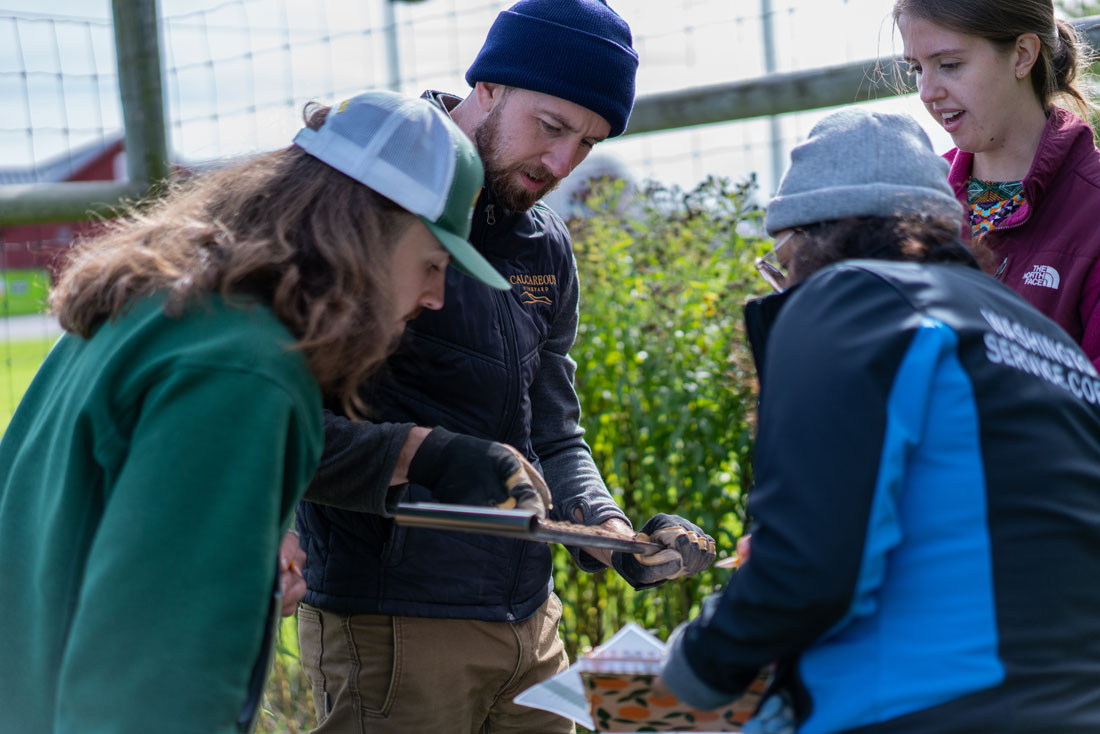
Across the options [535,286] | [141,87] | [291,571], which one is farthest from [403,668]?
[141,87]

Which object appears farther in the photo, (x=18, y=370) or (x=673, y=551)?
(x=18, y=370)

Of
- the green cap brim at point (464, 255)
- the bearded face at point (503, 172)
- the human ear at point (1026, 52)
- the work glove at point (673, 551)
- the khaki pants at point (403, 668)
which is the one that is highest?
the human ear at point (1026, 52)

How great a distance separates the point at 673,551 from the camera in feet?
6.48

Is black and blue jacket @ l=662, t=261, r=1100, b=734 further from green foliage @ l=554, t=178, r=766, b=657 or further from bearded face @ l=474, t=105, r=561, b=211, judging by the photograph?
green foliage @ l=554, t=178, r=766, b=657

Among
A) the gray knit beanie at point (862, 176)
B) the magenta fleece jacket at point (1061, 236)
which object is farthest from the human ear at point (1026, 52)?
the gray knit beanie at point (862, 176)

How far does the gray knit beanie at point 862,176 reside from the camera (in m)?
1.47

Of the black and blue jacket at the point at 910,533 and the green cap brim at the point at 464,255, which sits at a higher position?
the green cap brim at the point at 464,255

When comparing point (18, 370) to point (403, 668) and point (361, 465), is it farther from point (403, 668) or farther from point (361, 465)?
point (361, 465)

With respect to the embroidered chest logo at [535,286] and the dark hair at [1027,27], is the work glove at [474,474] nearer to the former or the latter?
the embroidered chest logo at [535,286]

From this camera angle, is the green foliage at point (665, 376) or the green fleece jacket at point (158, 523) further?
the green foliage at point (665, 376)

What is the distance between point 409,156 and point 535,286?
76 cm

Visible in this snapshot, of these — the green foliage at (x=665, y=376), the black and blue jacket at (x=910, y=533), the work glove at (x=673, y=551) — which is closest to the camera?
the black and blue jacket at (x=910, y=533)

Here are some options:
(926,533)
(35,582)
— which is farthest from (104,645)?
(926,533)

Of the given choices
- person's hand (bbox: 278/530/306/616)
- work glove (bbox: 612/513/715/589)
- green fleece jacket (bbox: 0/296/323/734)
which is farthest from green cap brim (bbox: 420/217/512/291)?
work glove (bbox: 612/513/715/589)
